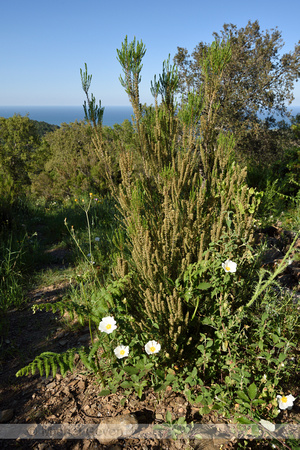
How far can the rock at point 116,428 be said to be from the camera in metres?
1.47

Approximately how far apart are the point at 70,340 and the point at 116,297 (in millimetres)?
889

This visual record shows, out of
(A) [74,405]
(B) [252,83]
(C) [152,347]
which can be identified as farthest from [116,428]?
(B) [252,83]

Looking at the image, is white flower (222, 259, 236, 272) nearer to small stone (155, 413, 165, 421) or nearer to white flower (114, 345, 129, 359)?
white flower (114, 345, 129, 359)

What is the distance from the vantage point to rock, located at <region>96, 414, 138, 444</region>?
1.47 meters

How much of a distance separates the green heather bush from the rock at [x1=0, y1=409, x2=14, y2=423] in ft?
1.02

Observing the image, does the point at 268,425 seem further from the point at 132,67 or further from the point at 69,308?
the point at 132,67

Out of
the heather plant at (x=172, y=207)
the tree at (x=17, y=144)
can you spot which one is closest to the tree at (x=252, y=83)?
the heather plant at (x=172, y=207)

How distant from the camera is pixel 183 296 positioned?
1662mm

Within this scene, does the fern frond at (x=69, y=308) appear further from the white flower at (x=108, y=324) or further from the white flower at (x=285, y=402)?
the white flower at (x=285, y=402)

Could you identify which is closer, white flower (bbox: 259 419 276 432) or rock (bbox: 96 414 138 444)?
white flower (bbox: 259 419 276 432)

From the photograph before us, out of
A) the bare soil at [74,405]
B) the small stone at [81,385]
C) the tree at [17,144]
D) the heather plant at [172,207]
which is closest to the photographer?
the bare soil at [74,405]

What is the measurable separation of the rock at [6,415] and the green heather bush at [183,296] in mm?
312

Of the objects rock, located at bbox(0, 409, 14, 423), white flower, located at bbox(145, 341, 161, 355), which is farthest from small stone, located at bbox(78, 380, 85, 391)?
white flower, located at bbox(145, 341, 161, 355)

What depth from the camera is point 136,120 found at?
2.12 metres
